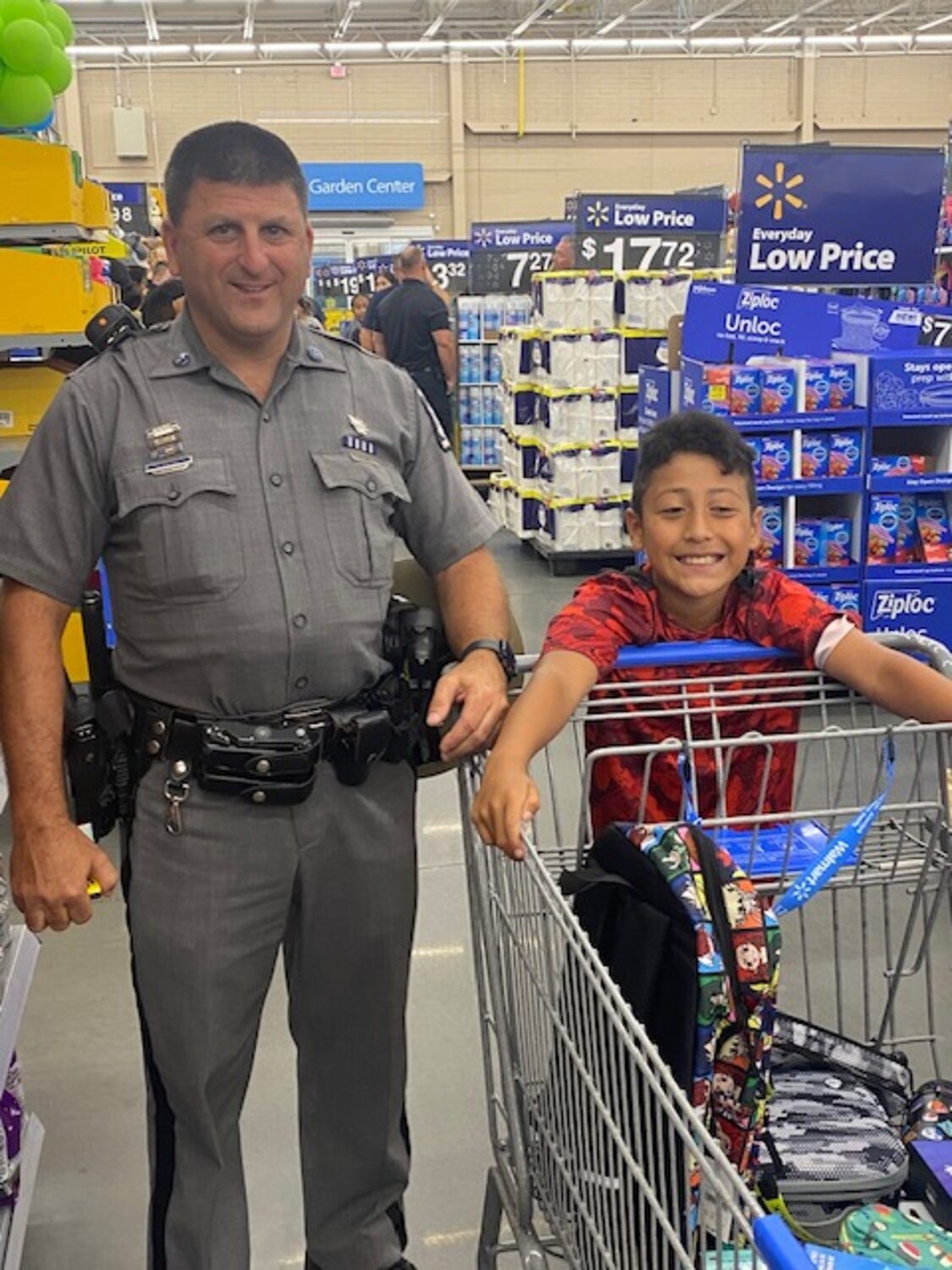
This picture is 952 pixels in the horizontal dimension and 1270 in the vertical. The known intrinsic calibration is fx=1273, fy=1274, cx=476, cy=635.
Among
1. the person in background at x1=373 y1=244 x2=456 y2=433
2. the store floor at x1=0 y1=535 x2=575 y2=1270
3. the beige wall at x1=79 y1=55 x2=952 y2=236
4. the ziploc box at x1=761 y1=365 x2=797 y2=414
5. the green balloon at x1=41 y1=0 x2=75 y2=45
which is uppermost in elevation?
the beige wall at x1=79 y1=55 x2=952 y2=236

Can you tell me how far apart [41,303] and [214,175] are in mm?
3060

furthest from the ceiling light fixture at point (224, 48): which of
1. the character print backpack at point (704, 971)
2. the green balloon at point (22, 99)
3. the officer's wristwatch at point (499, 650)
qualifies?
the character print backpack at point (704, 971)

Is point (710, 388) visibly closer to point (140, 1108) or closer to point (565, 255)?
point (140, 1108)

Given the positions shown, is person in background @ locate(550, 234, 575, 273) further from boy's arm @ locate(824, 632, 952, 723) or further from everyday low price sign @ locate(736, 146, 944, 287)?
boy's arm @ locate(824, 632, 952, 723)

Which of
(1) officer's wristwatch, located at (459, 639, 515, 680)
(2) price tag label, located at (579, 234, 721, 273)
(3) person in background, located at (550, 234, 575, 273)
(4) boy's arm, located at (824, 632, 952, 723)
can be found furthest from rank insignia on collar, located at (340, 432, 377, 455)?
(3) person in background, located at (550, 234, 575, 273)

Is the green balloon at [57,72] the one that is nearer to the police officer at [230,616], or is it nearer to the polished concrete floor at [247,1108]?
the polished concrete floor at [247,1108]

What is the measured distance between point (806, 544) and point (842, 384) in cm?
61

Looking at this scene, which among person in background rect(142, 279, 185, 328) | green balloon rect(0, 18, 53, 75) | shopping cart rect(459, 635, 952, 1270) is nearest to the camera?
shopping cart rect(459, 635, 952, 1270)

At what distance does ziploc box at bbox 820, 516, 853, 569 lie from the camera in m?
4.89

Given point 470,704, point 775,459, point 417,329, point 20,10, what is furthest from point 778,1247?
point 417,329

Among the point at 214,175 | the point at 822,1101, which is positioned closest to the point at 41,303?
the point at 214,175

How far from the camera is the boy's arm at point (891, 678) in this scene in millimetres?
1826

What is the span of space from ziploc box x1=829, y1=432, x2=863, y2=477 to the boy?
288cm

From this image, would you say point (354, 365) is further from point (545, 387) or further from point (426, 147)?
point (426, 147)
